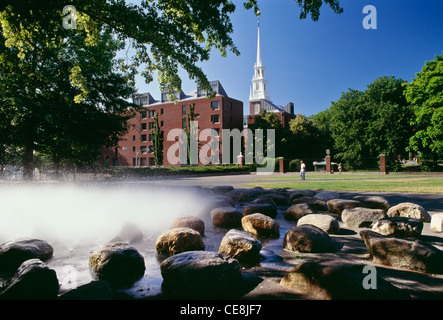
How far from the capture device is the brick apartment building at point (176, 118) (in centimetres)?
4909

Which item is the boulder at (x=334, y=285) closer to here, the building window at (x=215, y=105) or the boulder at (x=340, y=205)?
the boulder at (x=340, y=205)

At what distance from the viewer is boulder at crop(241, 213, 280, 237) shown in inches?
196

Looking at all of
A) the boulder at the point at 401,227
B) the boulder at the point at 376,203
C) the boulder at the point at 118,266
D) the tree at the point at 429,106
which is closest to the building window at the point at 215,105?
the tree at the point at 429,106

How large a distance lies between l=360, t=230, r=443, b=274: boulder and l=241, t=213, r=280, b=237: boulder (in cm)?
184

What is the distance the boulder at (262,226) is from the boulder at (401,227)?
181cm

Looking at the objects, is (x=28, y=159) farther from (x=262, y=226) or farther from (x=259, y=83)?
(x=259, y=83)

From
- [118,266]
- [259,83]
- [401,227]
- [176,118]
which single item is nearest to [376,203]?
[401,227]

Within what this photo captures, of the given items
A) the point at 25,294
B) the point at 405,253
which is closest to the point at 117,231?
the point at 25,294

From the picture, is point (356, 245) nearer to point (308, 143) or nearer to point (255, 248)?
point (255, 248)

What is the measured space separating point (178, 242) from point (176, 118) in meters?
51.4

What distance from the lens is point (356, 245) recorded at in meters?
4.17

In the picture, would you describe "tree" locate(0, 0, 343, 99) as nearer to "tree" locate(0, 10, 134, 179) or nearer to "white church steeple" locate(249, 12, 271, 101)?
"tree" locate(0, 10, 134, 179)

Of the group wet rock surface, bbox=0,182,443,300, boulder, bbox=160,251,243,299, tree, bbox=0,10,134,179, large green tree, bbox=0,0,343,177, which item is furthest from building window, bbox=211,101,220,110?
boulder, bbox=160,251,243,299
